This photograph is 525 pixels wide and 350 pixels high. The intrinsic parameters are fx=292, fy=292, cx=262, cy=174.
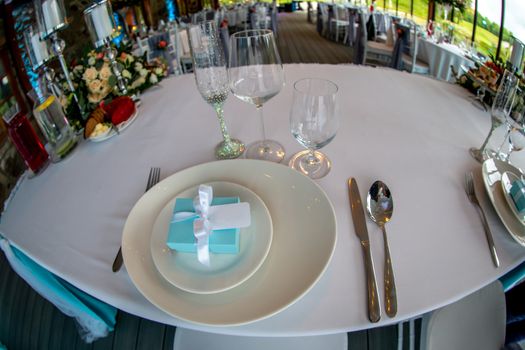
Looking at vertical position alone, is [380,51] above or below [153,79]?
below

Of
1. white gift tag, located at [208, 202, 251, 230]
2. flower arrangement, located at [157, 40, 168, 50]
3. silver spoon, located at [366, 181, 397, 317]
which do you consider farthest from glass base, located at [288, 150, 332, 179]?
flower arrangement, located at [157, 40, 168, 50]

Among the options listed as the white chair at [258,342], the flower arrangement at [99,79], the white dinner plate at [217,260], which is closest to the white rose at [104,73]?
the flower arrangement at [99,79]

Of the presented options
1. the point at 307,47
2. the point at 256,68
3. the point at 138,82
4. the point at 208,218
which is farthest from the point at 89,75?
the point at 307,47

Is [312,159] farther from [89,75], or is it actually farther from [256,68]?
[89,75]

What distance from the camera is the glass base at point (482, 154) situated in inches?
30.6

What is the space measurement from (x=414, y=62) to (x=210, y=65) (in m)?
3.41

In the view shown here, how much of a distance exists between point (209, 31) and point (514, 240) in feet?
2.79

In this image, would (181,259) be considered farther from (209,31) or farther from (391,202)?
(209,31)

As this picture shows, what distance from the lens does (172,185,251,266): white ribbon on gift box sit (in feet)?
1.73

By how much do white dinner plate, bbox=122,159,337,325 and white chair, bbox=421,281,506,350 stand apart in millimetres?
456

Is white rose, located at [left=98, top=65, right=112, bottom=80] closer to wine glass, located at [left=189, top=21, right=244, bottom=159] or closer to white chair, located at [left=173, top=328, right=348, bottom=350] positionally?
wine glass, located at [left=189, top=21, right=244, bottom=159]

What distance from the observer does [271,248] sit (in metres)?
0.59

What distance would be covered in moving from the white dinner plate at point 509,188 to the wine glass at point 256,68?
20.8 inches

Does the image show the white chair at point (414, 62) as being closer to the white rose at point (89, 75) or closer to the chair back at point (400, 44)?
the chair back at point (400, 44)
